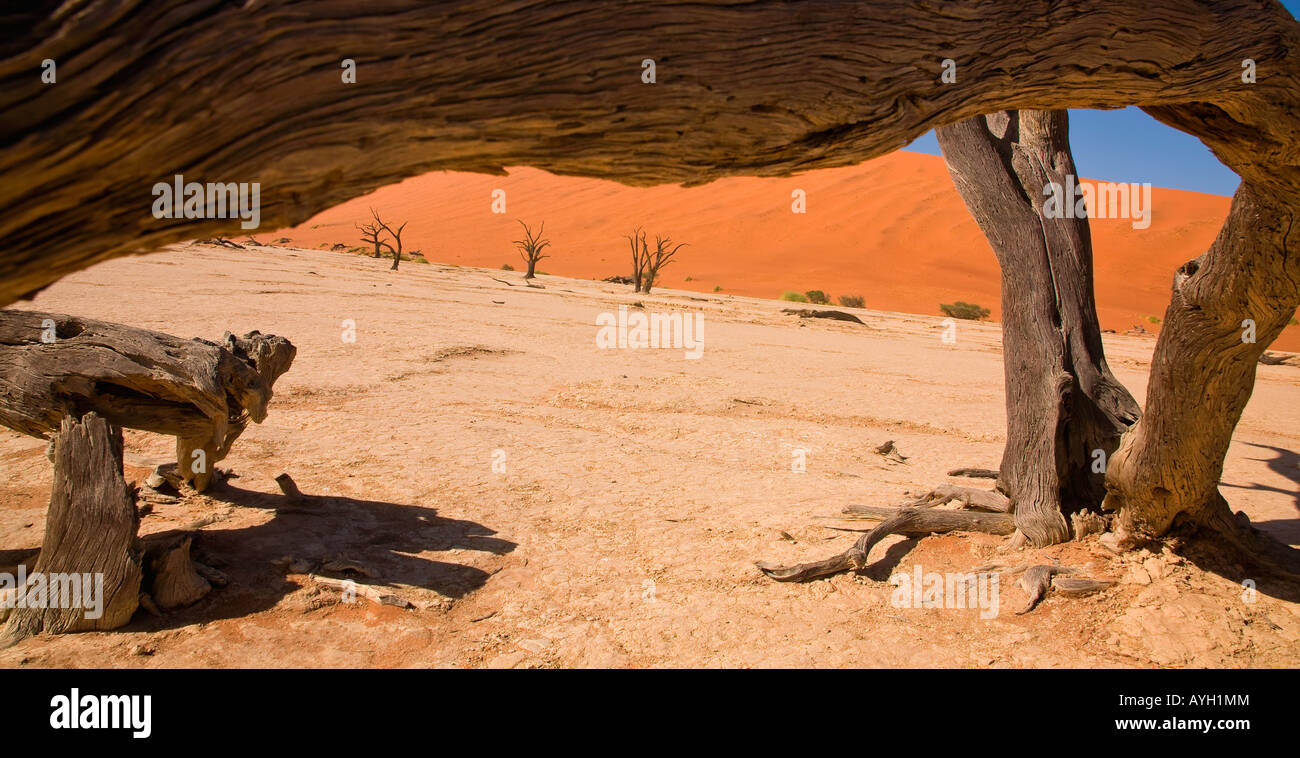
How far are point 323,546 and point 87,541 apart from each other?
3.85 feet

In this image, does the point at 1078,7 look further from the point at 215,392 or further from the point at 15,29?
the point at 215,392

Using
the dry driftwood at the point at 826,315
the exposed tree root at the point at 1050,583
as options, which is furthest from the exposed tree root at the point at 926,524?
the dry driftwood at the point at 826,315

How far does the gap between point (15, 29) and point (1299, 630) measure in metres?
4.67

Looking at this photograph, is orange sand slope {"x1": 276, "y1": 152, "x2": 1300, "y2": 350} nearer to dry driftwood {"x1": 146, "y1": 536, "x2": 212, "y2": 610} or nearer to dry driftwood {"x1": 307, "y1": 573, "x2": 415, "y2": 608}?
dry driftwood {"x1": 307, "y1": 573, "x2": 415, "y2": 608}

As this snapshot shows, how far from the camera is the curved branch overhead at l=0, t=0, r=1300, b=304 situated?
1051mm

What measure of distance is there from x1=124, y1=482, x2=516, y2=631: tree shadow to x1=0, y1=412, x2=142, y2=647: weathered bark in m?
0.17

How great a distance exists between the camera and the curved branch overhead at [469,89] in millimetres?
1051

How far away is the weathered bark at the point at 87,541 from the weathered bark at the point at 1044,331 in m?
4.35

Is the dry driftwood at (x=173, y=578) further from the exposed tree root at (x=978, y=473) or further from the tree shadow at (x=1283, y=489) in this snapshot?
the tree shadow at (x=1283, y=489)
